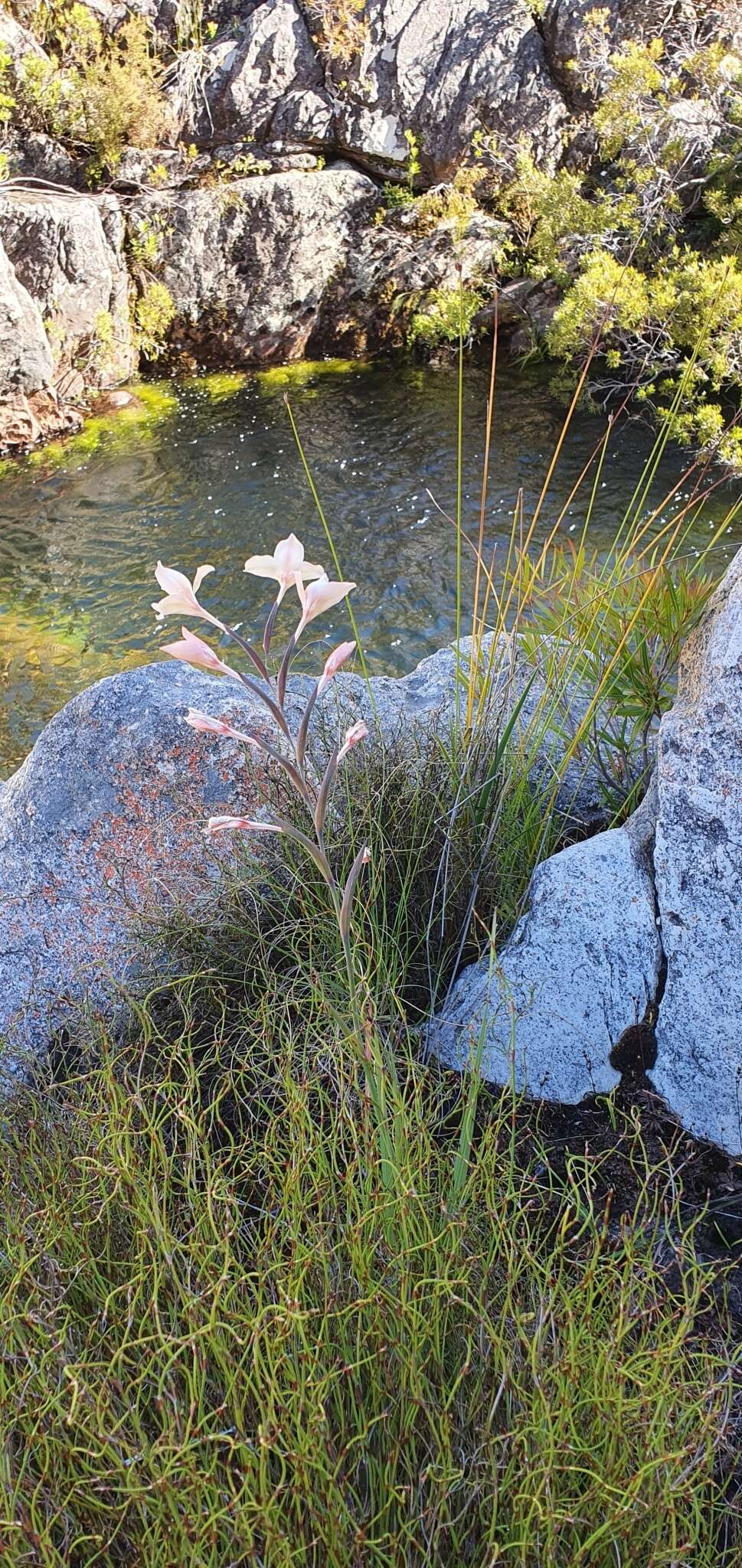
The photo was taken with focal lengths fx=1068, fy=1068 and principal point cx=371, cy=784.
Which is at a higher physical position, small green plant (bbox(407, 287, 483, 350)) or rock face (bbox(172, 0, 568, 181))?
rock face (bbox(172, 0, 568, 181))

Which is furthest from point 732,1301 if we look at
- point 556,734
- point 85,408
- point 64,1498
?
point 85,408

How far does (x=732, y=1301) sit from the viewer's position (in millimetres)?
1800

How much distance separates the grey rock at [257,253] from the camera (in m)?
9.45

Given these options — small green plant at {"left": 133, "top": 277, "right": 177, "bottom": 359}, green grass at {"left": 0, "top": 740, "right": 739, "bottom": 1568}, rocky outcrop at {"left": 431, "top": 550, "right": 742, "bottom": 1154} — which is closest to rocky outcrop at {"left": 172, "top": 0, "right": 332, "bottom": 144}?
small green plant at {"left": 133, "top": 277, "right": 177, "bottom": 359}

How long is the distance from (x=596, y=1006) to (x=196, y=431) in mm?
7395

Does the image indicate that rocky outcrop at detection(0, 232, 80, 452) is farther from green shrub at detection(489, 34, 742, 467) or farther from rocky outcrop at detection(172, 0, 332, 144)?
green shrub at detection(489, 34, 742, 467)

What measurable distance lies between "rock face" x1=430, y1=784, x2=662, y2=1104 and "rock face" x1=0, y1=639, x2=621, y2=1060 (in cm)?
46

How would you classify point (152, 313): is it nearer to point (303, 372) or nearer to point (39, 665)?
point (303, 372)

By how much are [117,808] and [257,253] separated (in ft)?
27.0

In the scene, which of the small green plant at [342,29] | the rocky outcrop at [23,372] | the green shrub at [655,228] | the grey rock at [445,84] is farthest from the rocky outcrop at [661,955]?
the small green plant at [342,29]

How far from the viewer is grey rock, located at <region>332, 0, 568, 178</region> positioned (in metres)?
9.59

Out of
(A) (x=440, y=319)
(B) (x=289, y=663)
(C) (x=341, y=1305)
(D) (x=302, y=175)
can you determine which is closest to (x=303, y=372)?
(A) (x=440, y=319)

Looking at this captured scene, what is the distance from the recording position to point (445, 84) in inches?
383

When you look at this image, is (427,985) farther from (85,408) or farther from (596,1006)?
(85,408)
